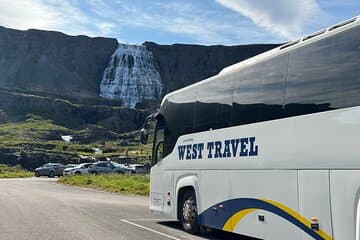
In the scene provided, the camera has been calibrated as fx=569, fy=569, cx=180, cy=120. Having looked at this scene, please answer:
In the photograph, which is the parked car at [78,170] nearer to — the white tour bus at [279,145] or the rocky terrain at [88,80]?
the white tour bus at [279,145]

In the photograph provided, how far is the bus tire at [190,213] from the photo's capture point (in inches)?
498

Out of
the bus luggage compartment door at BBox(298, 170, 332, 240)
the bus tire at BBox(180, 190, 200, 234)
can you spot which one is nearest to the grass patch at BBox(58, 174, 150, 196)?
the bus tire at BBox(180, 190, 200, 234)

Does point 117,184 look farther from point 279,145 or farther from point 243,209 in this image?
point 279,145

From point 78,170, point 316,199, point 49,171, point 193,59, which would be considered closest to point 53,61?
point 193,59

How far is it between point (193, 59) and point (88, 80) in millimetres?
34490

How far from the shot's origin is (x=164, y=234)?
12.5 m

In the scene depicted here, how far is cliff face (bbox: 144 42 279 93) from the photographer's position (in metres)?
171

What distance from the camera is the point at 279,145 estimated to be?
923cm

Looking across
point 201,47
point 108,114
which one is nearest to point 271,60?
point 108,114

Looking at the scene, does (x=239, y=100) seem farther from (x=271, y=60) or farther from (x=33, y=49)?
(x=33, y=49)

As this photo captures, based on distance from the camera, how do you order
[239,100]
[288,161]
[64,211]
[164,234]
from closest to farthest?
[288,161]
[239,100]
[164,234]
[64,211]

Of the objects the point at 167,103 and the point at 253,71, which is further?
the point at 167,103

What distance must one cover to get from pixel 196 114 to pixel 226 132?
5.56ft

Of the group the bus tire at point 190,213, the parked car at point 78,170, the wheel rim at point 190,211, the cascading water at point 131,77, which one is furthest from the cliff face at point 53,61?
the wheel rim at point 190,211
